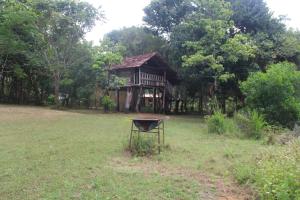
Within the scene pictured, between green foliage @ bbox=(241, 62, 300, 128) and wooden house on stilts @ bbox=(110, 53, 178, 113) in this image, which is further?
wooden house on stilts @ bbox=(110, 53, 178, 113)

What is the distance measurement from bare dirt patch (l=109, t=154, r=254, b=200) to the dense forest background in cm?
1237

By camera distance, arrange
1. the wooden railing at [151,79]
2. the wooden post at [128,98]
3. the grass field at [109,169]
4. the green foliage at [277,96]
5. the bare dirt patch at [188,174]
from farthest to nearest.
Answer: the wooden post at [128,98] < the wooden railing at [151,79] < the green foliage at [277,96] < the bare dirt patch at [188,174] < the grass field at [109,169]

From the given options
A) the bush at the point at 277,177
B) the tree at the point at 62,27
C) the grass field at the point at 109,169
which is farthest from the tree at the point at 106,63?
the bush at the point at 277,177

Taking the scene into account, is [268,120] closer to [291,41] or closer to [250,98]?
[250,98]

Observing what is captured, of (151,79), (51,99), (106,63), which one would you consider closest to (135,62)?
(151,79)

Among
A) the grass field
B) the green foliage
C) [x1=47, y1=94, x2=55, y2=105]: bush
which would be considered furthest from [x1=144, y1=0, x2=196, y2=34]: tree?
the grass field

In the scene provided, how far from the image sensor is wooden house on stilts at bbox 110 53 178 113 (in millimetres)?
24094

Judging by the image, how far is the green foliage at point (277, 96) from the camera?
1407cm

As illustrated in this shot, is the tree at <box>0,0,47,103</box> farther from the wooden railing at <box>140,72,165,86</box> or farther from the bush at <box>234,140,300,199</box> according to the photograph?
the bush at <box>234,140,300,199</box>

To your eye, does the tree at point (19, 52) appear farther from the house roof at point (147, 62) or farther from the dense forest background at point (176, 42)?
the house roof at point (147, 62)

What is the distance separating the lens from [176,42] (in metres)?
21.5

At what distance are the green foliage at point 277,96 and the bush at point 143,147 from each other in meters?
8.02

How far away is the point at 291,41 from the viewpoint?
68.8ft

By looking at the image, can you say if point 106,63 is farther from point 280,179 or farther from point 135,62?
point 280,179
